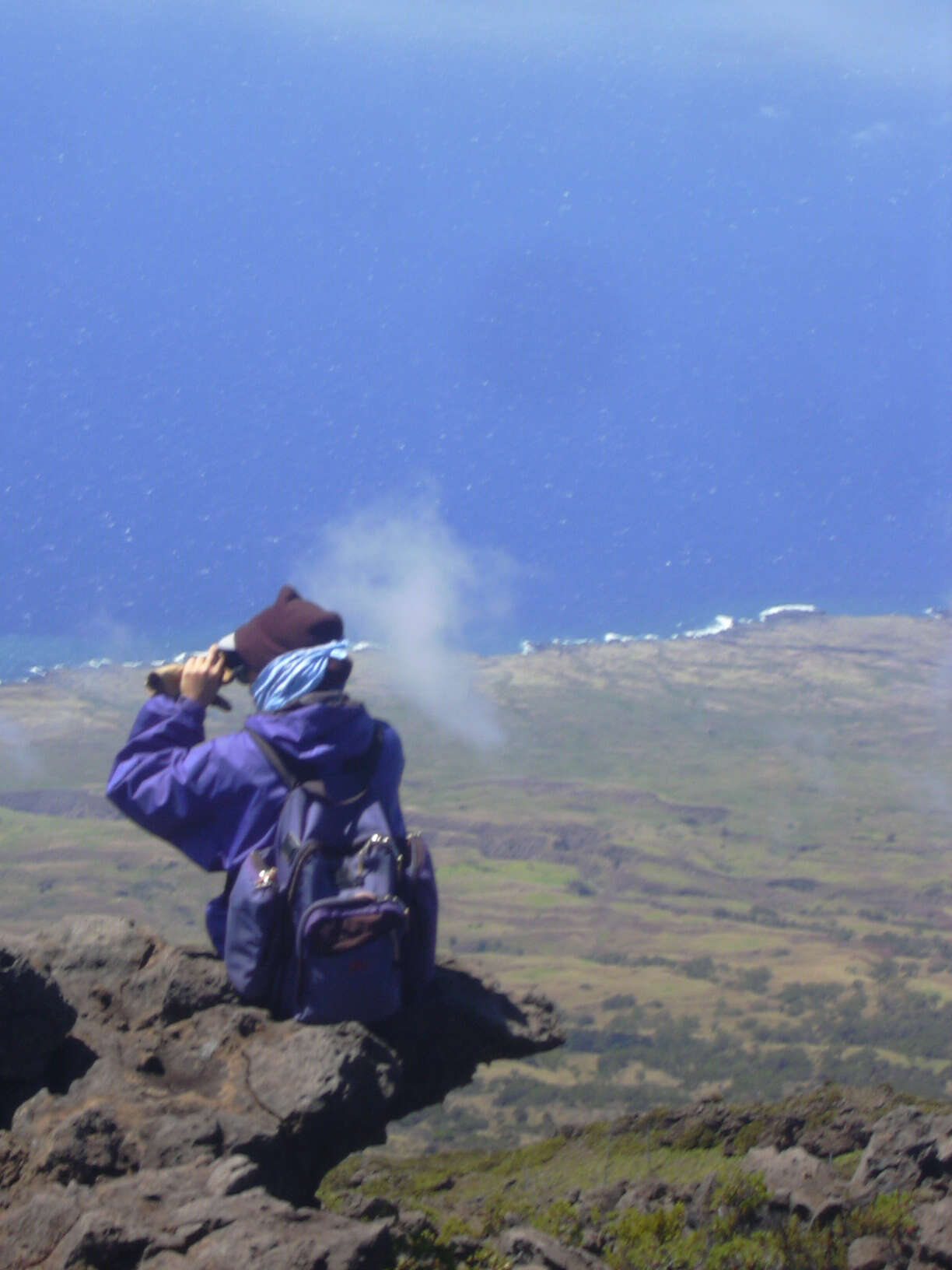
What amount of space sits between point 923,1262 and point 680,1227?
1.61 meters

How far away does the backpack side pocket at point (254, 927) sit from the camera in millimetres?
6527

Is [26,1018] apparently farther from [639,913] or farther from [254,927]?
[639,913]

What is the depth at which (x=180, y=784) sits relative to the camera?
6801 mm

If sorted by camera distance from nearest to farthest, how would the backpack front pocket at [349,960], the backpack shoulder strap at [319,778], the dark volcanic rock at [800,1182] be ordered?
1. the backpack front pocket at [349,960]
2. the backpack shoulder strap at [319,778]
3. the dark volcanic rock at [800,1182]

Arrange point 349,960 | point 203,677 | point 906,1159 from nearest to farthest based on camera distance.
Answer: point 349,960 < point 203,677 < point 906,1159

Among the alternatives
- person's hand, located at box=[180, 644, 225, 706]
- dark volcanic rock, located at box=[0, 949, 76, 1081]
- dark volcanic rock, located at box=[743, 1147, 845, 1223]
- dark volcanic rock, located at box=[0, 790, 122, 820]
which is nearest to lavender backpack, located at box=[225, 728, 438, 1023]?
person's hand, located at box=[180, 644, 225, 706]

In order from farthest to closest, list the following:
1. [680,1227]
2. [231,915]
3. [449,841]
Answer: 1. [449,841]
2. [680,1227]
3. [231,915]

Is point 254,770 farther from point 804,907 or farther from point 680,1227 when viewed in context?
point 804,907

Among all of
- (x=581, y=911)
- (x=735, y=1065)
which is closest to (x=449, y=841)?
(x=581, y=911)

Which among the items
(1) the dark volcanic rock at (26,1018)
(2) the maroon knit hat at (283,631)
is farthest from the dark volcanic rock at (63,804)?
(2) the maroon knit hat at (283,631)

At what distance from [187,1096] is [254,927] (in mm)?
1247

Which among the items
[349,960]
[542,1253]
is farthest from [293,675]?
[542,1253]

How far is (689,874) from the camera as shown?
172 m

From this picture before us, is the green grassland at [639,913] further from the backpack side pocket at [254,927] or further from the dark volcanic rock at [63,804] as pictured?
the backpack side pocket at [254,927]
